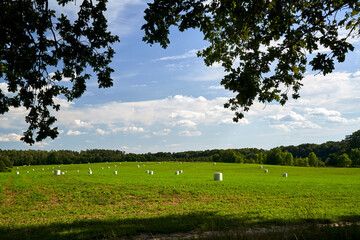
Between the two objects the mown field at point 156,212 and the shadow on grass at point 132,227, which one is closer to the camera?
the shadow on grass at point 132,227

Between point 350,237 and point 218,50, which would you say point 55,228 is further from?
point 218,50

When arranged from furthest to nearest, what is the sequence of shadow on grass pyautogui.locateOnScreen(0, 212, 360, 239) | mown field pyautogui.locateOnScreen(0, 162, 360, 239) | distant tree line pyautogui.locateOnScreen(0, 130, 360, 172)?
1. distant tree line pyautogui.locateOnScreen(0, 130, 360, 172)
2. mown field pyautogui.locateOnScreen(0, 162, 360, 239)
3. shadow on grass pyautogui.locateOnScreen(0, 212, 360, 239)

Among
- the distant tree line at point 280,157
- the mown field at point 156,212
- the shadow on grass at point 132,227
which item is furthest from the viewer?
the distant tree line at point 280,157

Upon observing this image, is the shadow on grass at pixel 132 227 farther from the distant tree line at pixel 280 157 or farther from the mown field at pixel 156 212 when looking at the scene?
the distant tree line at pixel 280 157

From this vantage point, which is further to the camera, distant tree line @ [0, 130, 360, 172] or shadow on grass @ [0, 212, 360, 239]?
distant tree line @ [0, 130, 360, 172]

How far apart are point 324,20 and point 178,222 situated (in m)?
10.9

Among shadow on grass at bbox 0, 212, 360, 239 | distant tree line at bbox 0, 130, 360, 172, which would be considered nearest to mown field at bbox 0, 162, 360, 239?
shadow on grass at bbox 0, 212, 360, 239

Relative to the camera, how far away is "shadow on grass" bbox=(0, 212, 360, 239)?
31.7 ft

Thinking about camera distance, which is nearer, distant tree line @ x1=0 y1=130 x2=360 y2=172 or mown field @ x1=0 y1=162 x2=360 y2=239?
mown field @ x1=0 y1=162 x2=360 y2=239

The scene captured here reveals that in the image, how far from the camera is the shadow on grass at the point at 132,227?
31.7 ft

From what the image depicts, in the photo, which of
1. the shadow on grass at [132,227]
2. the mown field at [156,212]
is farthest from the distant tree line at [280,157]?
the shadow on grass at [132,227]

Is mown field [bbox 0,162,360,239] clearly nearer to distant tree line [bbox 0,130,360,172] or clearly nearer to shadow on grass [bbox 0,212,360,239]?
shadow on grass [bbox 0,212,360,239]

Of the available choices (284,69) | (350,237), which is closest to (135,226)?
(350,237)

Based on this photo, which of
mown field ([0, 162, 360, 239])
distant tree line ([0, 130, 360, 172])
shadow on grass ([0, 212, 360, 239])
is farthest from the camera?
distant tree line ([0, 130, 360, 172])
